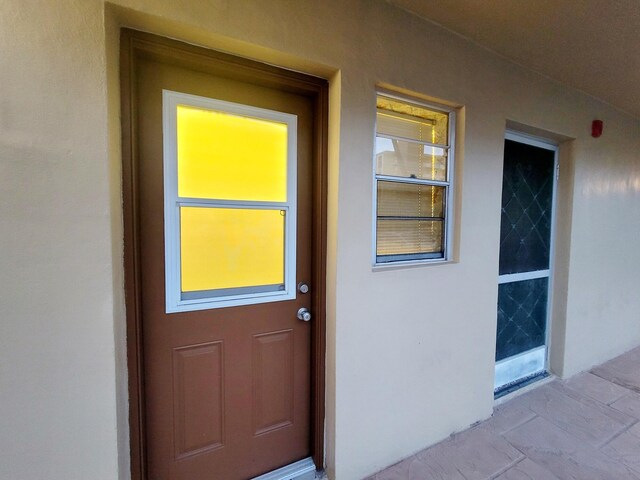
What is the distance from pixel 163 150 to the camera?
48.3 inches

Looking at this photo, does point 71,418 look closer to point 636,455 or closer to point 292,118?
point 292,118

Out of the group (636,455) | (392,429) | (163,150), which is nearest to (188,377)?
(163,150)

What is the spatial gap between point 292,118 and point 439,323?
4.98ft

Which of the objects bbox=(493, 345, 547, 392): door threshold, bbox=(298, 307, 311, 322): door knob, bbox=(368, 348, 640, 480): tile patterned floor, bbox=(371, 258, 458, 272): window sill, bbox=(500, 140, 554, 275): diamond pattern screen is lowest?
bbox=(368, 348, 640, 480): tile patterned floor

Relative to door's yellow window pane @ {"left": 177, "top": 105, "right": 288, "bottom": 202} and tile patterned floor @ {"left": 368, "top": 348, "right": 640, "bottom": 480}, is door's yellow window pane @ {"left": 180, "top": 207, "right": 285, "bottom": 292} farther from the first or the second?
tile patterned floor @ {"left": 368, "top": 348, "right": 640, "bottom": 480}

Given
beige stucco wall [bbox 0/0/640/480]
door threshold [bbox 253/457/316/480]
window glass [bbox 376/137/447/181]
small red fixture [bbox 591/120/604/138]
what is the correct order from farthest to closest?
1. small red fixture [bbox 591/120/604/138]
2. window glass [bbox 376/137/447/181]
3. door threshold [bbox 253/457/316/480]
4. beige stucco wall [bbox 0/0/640/480]

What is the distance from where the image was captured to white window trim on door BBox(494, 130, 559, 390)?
231cm

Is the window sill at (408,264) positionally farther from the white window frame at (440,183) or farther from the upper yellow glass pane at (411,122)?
the upper yellow glass pane at (411,122)

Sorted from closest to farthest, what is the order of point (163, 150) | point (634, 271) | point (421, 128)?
1. point (163, 150)
2. point (421, 128)
3. point (634, 271)

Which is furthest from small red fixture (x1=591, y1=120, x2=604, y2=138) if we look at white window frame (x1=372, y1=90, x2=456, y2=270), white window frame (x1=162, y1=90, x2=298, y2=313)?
white window frame (x1=162, y1=90, x2=298, y2=313)

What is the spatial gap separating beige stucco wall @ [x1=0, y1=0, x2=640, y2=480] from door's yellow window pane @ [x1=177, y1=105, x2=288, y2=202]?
0.88 ft

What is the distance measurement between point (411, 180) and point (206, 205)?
3.86ft

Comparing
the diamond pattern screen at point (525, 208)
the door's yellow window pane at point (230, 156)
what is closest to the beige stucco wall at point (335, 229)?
the diamond pattern screen at point (525, 208)

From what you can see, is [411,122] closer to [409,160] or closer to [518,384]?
[409,160]
